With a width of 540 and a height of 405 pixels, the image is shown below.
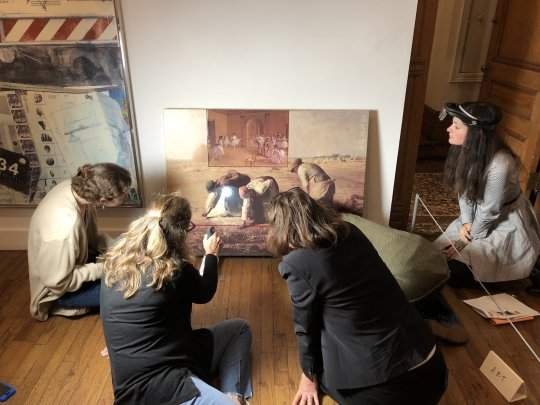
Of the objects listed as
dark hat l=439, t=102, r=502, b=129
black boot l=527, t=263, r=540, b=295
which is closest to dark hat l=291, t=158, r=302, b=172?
dark hat l=439, t=102, r=502, b=129

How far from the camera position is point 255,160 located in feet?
8.21

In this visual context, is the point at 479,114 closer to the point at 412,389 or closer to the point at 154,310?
the point at 412,389

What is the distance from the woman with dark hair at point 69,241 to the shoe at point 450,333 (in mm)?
1541

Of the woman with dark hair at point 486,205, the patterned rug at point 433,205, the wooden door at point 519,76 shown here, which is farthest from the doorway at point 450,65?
the woman with dark hair at point 486,205

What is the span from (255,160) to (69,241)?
104cm

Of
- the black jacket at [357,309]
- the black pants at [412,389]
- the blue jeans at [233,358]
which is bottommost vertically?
the blue jeans at [233,358]

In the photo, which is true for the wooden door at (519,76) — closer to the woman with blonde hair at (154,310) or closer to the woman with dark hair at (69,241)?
the woman with blonde hair at (154,310)

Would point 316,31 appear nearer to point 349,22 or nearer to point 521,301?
point 349,22

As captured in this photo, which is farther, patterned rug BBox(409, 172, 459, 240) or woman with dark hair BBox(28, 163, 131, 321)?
patterned rug BBox(409, 172, 459, 240)

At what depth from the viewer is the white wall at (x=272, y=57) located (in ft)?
7.32

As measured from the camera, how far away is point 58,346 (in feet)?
6.64

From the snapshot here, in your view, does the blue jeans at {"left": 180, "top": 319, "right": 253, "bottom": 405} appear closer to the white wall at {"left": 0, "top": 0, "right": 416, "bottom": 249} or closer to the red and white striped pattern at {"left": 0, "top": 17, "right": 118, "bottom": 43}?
the white wall at {"left": 0, "top": 0, "right": 416, "bottom": 249}

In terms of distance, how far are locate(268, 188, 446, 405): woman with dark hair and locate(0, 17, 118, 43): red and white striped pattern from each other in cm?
144

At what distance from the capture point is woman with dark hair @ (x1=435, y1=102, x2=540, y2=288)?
223 centimetres
